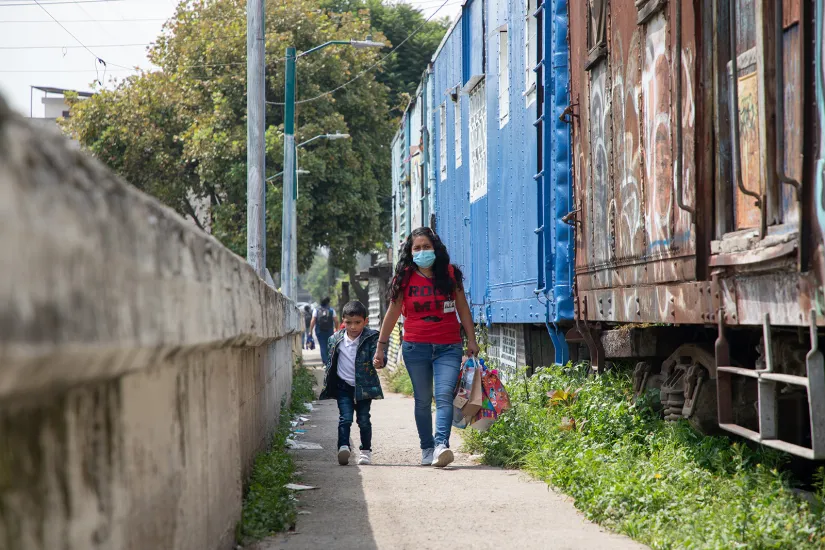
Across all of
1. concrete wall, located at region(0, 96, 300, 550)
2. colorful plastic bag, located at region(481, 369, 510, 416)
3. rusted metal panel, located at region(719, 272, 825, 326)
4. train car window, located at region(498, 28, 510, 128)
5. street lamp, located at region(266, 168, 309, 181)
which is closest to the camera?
concrete wall, located at region(0, 96, 300, 550)

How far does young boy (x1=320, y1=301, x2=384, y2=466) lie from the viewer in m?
8.25

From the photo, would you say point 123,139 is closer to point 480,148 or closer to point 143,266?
point 480,148

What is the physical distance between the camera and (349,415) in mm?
8281

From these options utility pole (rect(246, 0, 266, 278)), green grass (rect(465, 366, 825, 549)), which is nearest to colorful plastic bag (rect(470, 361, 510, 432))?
green grass (rect(465, 366, 825, 549))

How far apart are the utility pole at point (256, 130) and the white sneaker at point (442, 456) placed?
6493 mm

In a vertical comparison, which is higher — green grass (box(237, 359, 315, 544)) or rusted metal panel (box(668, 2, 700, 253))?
rusted metal panel (box(668, 2, 700, 253))

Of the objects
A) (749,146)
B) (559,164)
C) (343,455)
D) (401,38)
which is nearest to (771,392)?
(749,146)

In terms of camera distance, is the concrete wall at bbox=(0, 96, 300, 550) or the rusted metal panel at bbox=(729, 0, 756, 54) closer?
the concrete wall at bbox=(0, 96, 300, 550)

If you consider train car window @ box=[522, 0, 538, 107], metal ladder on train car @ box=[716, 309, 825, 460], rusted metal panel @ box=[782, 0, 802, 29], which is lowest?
metal ladder on train car @ box=[716, 309, 825, 460]

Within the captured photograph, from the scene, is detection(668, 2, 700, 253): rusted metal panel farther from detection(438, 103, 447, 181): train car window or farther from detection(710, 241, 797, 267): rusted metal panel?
detection(438, 103, 447, 181): train car window

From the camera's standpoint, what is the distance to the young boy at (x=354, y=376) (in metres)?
8.25

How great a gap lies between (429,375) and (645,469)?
7.92ft

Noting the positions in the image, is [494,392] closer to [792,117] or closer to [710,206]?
[710,206]

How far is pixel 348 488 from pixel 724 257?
9.13ft
